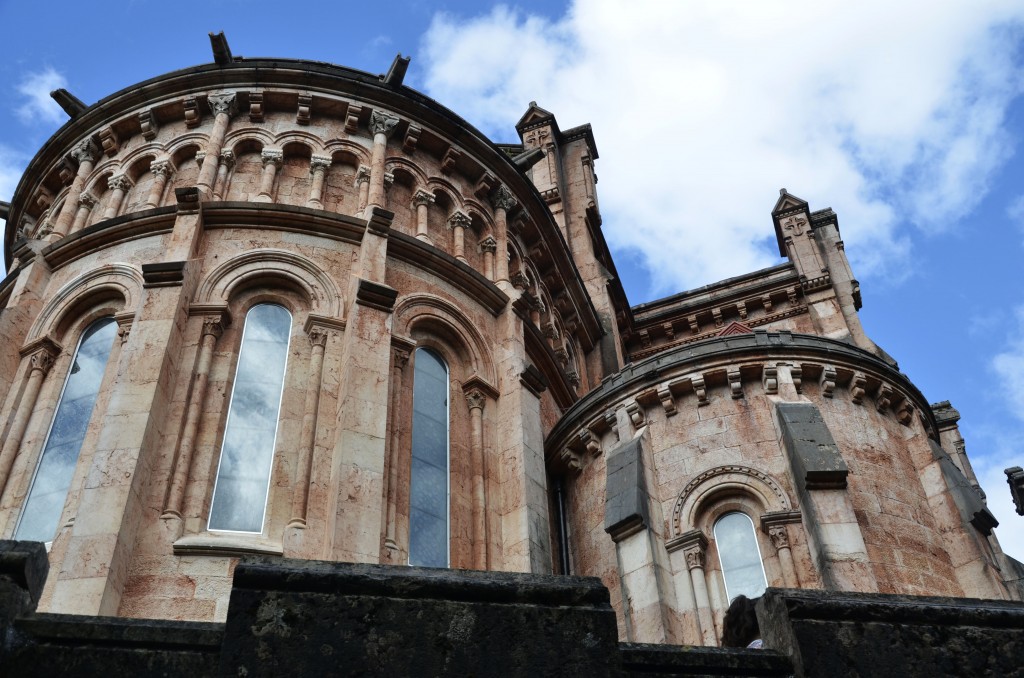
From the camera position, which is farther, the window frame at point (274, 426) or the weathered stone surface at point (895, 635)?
the window frame at point (274, 426)

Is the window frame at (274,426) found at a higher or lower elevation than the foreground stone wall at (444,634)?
higher

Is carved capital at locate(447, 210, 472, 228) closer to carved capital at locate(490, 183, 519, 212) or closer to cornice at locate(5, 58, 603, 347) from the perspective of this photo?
carved capital at locate(490, 183, 519, 212)

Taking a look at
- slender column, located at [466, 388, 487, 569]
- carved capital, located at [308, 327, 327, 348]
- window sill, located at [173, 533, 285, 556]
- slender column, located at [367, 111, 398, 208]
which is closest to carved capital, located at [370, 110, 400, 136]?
slender column, located at [367, 111, 398, 208]

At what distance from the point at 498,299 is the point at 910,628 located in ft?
43.4

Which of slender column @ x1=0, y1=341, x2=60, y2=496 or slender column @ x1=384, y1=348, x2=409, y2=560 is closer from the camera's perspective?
slender column @ x1=384, y1=348, x2=409, y2=560

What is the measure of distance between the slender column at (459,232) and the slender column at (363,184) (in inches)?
78.4

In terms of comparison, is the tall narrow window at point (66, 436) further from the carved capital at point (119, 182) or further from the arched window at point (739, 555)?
the arched window at point (739, 555)

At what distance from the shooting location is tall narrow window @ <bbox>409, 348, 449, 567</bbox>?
45.0ft

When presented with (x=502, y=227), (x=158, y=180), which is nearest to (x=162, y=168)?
(x=158, y=180)

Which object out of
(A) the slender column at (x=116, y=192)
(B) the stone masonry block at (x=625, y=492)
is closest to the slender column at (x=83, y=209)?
(A) the slender column at (x=116, y=192)

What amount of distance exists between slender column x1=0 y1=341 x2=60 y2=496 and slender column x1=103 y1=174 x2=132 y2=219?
3.35m

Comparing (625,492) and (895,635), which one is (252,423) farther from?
(895,635)

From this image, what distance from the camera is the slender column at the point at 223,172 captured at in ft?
55.6

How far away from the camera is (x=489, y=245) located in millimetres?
19156
